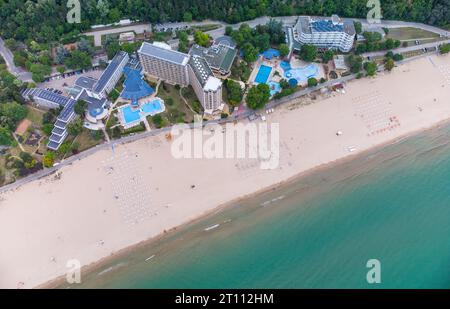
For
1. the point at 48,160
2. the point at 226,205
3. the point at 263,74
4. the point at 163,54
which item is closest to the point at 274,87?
the point at 263,74

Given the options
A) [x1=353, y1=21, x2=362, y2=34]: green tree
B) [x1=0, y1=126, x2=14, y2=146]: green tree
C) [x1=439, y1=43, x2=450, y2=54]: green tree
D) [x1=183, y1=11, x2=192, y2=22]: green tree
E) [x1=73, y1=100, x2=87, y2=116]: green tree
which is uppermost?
[x1=183, y1=11, x2=192, y2=22]: green tree

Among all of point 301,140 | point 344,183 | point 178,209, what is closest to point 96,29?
point 178,209

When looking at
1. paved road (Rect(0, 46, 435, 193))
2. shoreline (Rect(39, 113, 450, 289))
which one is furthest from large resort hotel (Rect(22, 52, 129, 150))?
shoreline (Rect(39, 113, 450, 289))

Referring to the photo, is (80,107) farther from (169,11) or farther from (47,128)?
(169,11)

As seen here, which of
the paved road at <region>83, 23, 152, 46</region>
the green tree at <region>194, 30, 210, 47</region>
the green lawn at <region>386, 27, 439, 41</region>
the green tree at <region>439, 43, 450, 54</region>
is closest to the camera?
the green tree at <region>194, 30, 210, 47</region>

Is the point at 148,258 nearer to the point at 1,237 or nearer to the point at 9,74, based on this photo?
the point at 1,237

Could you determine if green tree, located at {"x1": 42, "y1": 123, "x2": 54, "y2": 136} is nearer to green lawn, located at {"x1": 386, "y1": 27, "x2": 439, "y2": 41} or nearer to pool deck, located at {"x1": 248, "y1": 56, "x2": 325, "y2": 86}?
pool deck, located at {"x1": 248, "y1": 56, "x2": 325, "y2": 86}

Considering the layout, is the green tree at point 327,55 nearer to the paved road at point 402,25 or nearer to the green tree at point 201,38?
the paved road at point 402,25
